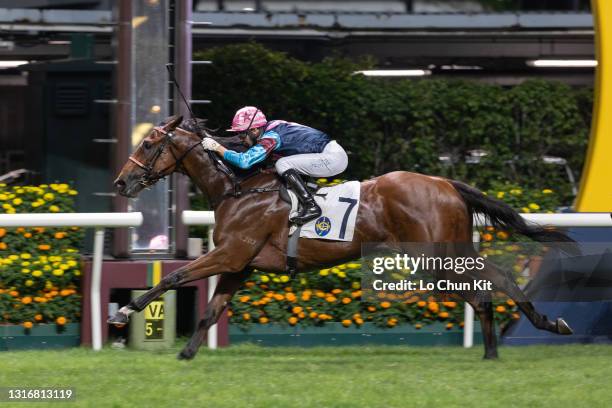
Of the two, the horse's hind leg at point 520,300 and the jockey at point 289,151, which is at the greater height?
the jockey at point 289,151

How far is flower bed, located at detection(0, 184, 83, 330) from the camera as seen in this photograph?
8.77 meters

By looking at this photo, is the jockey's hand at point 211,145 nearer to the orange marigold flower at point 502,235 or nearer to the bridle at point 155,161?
the bridle at point 155,161

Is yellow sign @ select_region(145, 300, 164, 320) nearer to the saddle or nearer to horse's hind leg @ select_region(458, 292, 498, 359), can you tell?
the saddle

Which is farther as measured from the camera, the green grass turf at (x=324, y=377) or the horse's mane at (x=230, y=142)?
the horse's mane at (x=230, y=142)

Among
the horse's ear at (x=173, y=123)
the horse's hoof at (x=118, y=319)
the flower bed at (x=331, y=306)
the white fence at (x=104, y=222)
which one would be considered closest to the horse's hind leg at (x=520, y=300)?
the white fence at (x=104, y=222)

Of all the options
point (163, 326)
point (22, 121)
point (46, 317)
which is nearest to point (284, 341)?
point (163, 326)

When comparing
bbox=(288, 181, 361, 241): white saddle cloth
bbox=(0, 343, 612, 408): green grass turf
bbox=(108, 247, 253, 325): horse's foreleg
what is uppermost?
bbox=(288, 181, 361, 241): white saddle cloth

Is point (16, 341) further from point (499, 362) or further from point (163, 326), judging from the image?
point (499, 362)

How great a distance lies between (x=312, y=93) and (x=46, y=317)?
15.7ft

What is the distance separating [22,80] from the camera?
13.9 meters

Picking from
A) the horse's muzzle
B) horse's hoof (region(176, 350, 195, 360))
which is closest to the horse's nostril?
the horse's muzzle

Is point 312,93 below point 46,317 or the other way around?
the other way around

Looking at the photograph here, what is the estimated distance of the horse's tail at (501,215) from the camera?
830cm

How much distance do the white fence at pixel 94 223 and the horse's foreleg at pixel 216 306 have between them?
0.91 metres
